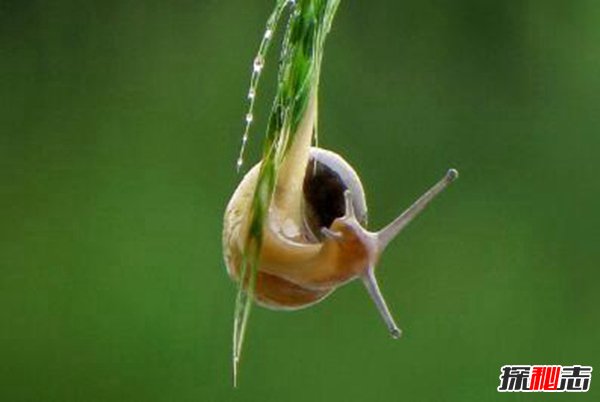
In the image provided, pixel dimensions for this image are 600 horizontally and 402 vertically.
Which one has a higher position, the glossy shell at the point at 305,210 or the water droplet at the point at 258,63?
the water droplet at the point at 258,63

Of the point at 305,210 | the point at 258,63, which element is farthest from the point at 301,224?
the point at 258,63

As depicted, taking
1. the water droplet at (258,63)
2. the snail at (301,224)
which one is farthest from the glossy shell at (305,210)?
the water droplet at (258,63)

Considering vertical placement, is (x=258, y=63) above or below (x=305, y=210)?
above

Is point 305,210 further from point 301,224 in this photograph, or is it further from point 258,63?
point 258,63

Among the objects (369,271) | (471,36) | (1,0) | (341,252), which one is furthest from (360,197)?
(1,0)

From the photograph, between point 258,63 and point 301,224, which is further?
point 301,224

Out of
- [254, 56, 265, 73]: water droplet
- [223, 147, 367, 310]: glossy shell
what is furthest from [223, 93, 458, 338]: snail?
[254, 56, 265, 73]: water droplet

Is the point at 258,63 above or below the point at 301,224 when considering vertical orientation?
above

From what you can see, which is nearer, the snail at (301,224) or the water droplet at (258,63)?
the water droplet at (258,63)

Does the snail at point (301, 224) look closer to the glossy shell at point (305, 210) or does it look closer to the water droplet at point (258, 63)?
the glossy shell at point (305, 210)

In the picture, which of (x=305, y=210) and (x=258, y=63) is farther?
(x=305, y=210)
